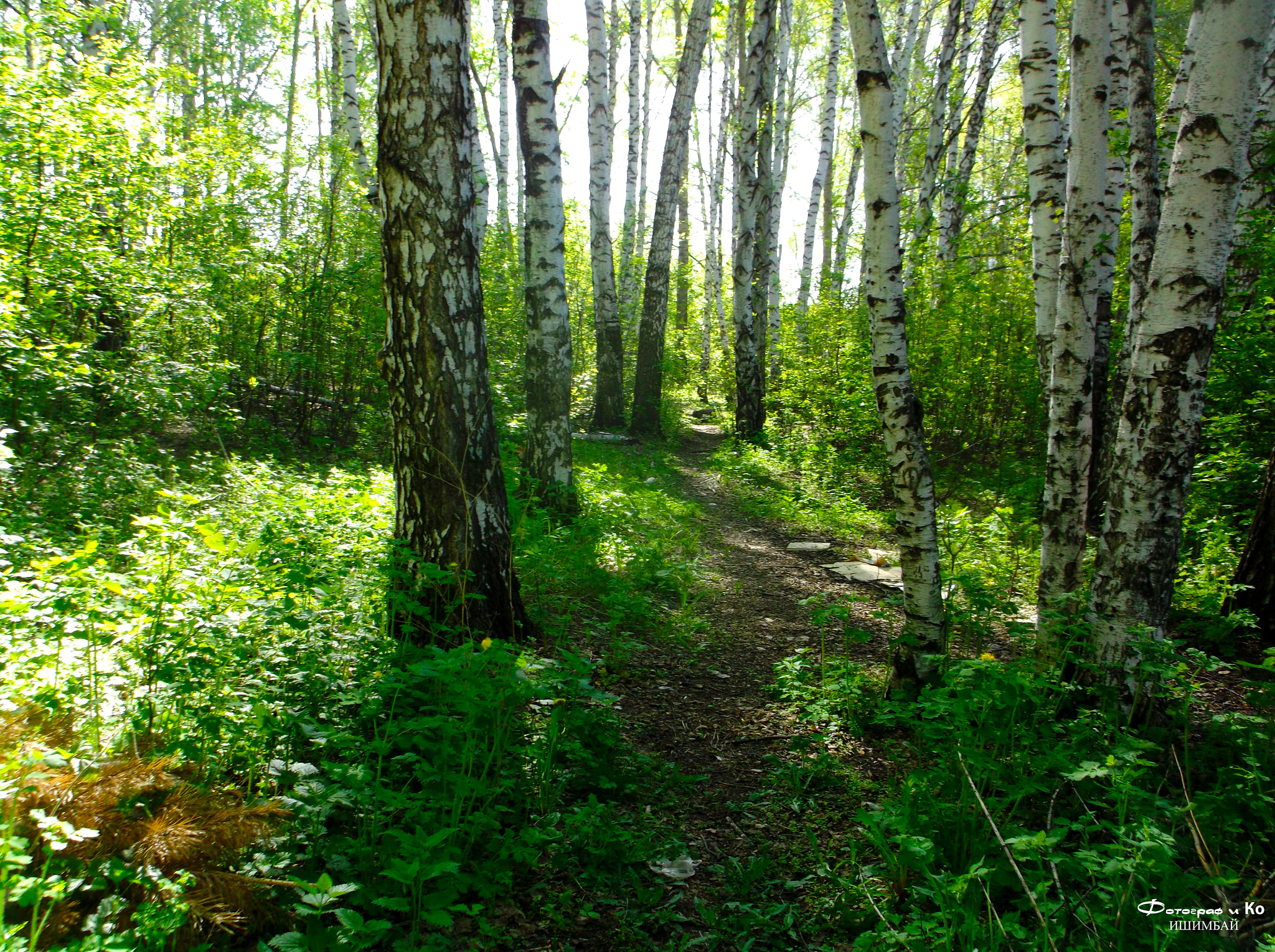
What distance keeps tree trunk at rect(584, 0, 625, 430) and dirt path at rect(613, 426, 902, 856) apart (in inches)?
221

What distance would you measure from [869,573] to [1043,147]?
3.60 meters

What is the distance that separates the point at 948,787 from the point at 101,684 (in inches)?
120

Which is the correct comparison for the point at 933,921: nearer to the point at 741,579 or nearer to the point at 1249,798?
the point at 1249,798

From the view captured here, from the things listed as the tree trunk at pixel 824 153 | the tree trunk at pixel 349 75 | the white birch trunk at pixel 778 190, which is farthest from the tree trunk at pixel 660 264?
the tree trunk at pixel 349 75

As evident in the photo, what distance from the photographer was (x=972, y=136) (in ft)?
39.9

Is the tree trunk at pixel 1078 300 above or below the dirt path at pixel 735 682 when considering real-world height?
above

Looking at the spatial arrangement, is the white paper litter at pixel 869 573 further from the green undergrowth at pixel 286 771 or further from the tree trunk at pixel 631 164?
the tree trunk at pixel 631 164

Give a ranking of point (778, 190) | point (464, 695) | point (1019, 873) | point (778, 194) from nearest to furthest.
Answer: point (1019, 873), point (464, 695), point (778, 194), point (778, 190)

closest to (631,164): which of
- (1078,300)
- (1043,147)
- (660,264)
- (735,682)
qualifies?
(660,264)

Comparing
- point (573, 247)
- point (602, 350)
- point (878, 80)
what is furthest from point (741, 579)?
point (573, 247)

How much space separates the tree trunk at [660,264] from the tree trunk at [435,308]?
842cm

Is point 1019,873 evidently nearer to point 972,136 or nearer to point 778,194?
point 972,136

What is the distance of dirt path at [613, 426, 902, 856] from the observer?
322 centimetres

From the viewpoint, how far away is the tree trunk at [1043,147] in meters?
4.36
